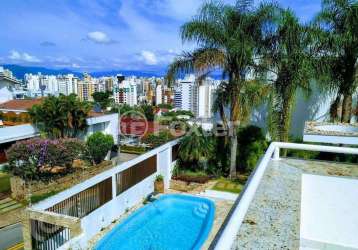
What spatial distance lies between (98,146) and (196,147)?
9.12 metres

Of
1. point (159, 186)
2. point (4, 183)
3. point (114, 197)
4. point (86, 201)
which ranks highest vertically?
point (86, 201)

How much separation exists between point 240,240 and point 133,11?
1738 cm

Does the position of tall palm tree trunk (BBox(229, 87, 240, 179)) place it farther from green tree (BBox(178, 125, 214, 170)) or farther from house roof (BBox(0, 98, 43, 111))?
house roof (BBox(0, 98, 43, 111))

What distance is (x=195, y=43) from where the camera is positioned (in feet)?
37.7

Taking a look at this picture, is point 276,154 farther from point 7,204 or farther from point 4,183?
point 4,183

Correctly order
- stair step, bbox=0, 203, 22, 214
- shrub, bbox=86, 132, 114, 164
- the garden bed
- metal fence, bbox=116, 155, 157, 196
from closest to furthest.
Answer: metal fence, bbox=116, 155, 157, 196
stair step, bbox=0, 203, 22, 214
the garden bed
shrub, bbox=86, 132, 114, 164

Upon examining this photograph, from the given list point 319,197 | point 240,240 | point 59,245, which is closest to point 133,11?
point 59,245

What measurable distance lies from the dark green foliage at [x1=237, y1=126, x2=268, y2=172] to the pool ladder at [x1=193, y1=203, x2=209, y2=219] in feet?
11.4

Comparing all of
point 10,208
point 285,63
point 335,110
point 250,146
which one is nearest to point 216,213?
point 250,146

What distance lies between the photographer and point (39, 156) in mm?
14398

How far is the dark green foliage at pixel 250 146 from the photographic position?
1350cm

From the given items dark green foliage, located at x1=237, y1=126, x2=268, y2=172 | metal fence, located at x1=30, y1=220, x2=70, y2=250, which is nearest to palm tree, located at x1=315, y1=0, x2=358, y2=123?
dark green foliage, located at x1=237, y1=126, x2=268, y2=172

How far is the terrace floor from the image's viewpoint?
2.20 m

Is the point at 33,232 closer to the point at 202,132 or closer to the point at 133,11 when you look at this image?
the point at 202,132
